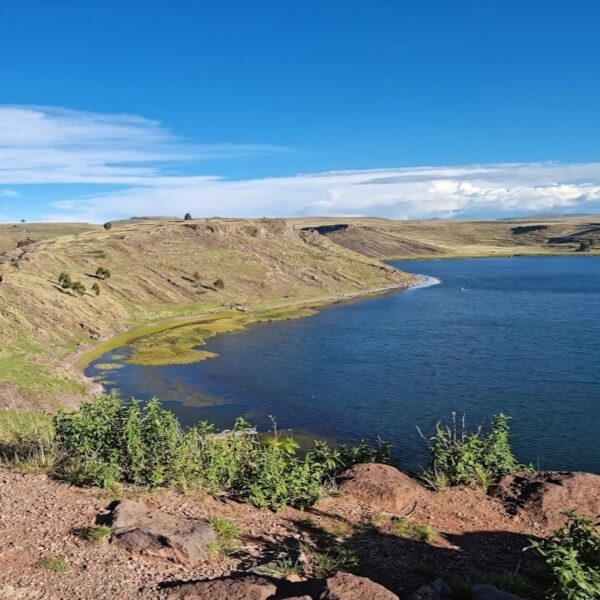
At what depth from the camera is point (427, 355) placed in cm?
6981

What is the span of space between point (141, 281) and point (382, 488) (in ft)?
323

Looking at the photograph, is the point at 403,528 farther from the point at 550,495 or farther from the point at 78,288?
the point at 78,288

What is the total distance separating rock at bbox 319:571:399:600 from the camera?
10758 mm

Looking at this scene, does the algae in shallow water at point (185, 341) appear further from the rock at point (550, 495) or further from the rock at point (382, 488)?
the rock at point (550, 495)

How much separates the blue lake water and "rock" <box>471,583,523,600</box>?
83.0 ft

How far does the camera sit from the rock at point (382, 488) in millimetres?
17047

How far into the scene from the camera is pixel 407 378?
5912 centimetres

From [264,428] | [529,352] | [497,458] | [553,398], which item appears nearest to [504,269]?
[529,352]

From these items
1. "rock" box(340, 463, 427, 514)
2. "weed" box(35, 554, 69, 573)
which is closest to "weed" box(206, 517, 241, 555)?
"weed" box(35, 554, 69, 573)

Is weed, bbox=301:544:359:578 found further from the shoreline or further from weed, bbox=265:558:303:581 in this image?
the shoreline

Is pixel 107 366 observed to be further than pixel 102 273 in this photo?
No

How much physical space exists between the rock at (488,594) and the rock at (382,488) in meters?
5.67

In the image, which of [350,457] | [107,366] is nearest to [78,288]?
[107,366]

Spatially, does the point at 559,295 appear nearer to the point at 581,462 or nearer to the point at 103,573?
the point at 581,462
